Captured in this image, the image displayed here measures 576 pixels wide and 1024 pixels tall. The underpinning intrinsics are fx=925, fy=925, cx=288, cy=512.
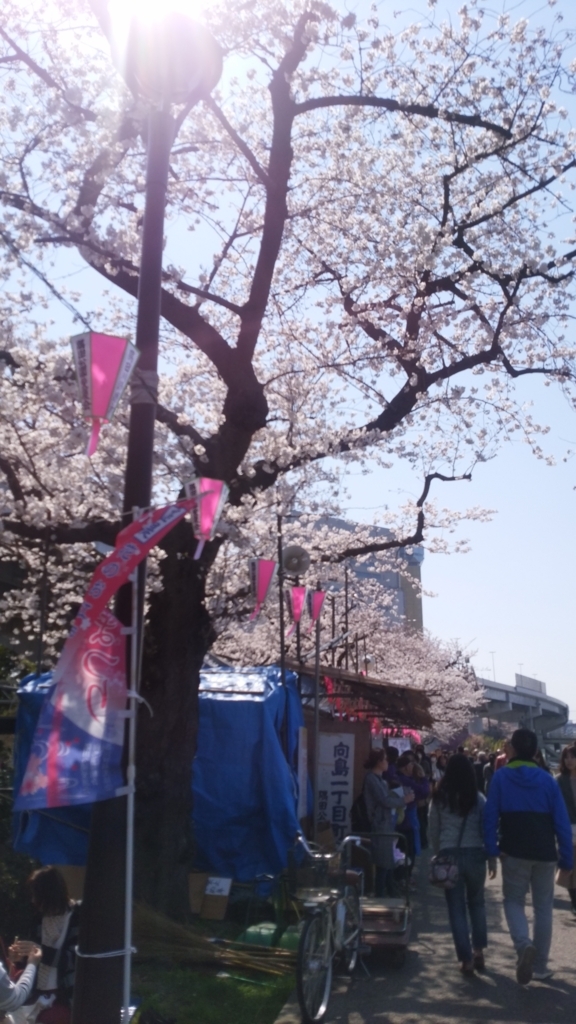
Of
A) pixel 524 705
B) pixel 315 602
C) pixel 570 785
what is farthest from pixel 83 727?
pixel 524 705

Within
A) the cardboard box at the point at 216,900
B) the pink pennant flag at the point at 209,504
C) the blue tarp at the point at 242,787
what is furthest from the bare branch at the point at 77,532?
the cardboard box at the point at 216,900

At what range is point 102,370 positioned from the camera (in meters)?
6.13

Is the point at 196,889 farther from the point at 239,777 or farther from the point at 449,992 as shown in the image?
the point at 449,992

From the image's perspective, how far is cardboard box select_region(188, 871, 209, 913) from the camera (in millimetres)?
9562

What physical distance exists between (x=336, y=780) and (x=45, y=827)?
4.31m

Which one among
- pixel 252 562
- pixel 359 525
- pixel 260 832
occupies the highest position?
pixel 359 525

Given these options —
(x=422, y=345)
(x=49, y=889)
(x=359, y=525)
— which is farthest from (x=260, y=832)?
(x=359, y=525)

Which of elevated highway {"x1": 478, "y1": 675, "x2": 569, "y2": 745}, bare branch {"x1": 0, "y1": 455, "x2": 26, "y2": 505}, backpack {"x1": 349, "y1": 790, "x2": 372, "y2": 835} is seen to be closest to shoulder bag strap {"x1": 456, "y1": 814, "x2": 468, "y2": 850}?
backpack {"x1": 349, "y1": 790, "x2": 372, "y2": 835}

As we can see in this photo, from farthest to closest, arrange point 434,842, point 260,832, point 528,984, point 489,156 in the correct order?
point 260,832 < point 489,156 < point 434,842 < point 528,984

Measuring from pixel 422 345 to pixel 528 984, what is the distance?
7.27 meters

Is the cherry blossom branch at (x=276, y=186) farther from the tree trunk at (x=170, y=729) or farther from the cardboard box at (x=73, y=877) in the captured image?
the cardboard box at (x=73, y=877)

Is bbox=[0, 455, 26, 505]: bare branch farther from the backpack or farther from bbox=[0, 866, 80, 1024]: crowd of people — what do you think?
the backpack

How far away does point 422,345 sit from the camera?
11.5 m

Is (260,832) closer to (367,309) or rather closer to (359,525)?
(367,309)
